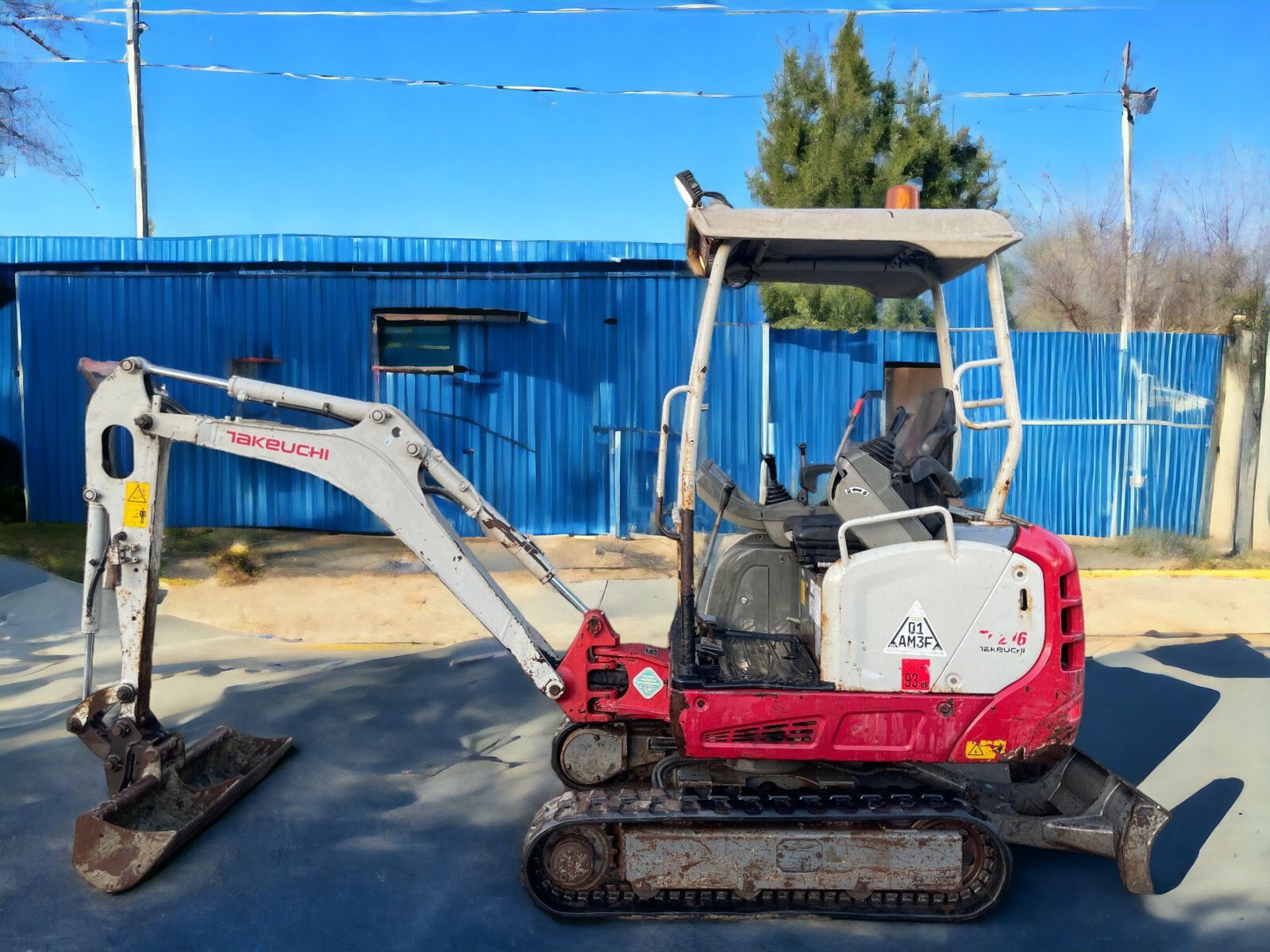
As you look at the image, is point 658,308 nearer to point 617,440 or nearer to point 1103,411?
point 617,440

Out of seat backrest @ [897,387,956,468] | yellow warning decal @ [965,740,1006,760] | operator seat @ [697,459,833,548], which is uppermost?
seat backrest @ [897,387,956,468]

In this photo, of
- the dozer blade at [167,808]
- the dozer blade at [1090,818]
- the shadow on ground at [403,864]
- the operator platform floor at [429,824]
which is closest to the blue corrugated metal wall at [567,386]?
the operator platform floor at [429,824]

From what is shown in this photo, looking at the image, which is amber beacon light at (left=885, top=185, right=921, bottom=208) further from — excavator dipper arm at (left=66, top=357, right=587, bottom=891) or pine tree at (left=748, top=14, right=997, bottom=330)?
pine tree at (left=748, top=14, right=997, bottom=330)

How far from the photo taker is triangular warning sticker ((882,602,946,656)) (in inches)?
149

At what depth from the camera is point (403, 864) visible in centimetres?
425

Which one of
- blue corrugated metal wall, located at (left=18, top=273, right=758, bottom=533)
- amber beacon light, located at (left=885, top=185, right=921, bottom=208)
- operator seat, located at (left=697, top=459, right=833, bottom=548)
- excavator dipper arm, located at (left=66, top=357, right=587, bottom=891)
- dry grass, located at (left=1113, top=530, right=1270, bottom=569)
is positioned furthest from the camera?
blue corrugated metal wall, located at (left=18, top=273, right=758, bottom=533)

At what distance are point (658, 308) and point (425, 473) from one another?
855cm

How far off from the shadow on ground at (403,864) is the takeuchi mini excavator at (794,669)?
5.5 inches

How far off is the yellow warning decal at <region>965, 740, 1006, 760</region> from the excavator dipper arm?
1713 mm

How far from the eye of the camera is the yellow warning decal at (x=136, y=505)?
4.40 m

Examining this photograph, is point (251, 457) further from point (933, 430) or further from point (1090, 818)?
point (1090, 818)

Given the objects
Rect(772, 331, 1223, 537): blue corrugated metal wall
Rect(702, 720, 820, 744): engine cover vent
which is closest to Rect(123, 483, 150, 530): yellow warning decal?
Rect(702, 720, 820, 744): engine cover vent

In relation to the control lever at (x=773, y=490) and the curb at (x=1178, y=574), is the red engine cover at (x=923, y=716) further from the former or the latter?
the curb at (x=1178, y=574)

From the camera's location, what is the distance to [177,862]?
13.8 ft
